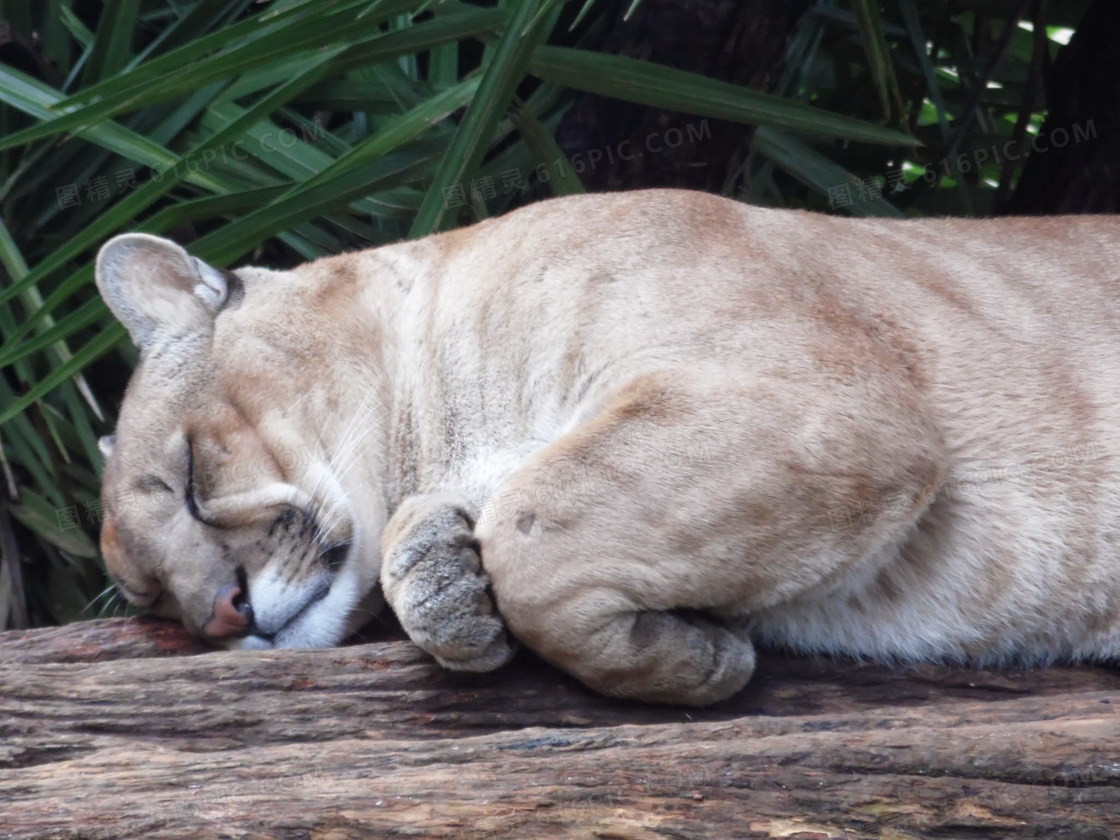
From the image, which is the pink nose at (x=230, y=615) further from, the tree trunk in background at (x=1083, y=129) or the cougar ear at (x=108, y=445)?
the tree trunk in background at (x=1083, y=129)

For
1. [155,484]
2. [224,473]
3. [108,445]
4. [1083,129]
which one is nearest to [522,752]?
[224,473]

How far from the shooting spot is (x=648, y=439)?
2.23 meters

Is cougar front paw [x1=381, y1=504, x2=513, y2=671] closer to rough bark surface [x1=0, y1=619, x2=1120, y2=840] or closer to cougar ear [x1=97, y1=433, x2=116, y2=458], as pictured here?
rough bark surface [x1=0, y1=619, x2=1120, y2=840]

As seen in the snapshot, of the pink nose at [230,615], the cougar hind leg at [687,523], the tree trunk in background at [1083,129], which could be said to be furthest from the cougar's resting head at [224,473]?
the tree trunk in background at [1083,129]

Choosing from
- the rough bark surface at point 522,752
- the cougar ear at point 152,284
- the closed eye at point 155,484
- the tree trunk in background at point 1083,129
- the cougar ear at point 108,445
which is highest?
the tree trunk in background at point 1083,129

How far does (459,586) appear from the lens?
2240 mm

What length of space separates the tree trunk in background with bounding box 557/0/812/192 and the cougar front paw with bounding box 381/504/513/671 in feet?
6.73

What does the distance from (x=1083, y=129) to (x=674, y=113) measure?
1.45m

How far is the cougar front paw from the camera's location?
7.26 feet

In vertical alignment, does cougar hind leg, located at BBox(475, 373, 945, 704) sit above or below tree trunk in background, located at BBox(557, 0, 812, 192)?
below

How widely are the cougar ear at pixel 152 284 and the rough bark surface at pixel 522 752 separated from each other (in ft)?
2.69

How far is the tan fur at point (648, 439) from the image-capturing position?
7.24ft

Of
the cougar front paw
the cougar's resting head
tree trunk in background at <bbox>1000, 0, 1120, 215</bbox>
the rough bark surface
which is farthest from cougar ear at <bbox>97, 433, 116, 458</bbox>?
tree trunk in background at <bbox>1000, 0, 1120, 215</bbox>

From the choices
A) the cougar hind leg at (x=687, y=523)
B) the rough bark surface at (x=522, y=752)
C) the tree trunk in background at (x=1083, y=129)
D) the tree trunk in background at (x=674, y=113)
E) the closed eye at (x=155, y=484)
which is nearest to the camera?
the rough bark surface at (x=522, y=752)
